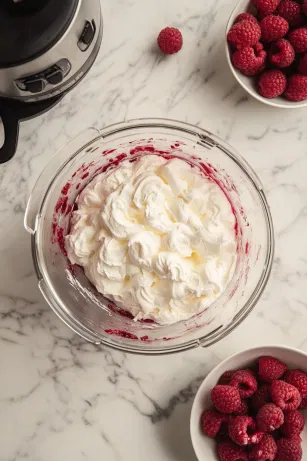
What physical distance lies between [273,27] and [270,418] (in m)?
0.81

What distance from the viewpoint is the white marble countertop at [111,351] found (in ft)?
4.59

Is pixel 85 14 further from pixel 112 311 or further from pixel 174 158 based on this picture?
pixel 112 311

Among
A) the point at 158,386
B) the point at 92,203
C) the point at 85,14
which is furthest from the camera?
the point at 158,386

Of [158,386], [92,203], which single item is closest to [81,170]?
[92,203]

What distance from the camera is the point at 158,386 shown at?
140 cm

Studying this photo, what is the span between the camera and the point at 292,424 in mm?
1298

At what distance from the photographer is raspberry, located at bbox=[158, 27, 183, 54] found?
137 centimetres

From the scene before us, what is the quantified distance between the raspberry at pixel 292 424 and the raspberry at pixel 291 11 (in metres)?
0.84

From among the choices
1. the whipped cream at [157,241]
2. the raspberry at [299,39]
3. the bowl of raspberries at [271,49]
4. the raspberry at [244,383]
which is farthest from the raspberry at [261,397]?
the raspberry at [299,39]

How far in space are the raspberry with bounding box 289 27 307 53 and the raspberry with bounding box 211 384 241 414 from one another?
73 centimetres

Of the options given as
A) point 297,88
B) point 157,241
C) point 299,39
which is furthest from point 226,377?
point 299,39

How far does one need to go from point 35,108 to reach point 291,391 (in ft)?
2.58

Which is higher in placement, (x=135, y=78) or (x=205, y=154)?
(x=135, y=78)

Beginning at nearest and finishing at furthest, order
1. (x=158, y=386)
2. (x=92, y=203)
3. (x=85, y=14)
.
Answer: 1. (x=85, y=14)
2. (x=92, y=203)
3. (x=158, y=386)
